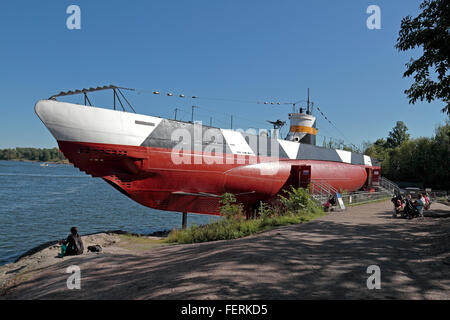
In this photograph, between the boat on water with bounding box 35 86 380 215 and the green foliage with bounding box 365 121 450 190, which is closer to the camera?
the boat on water with bounding box 35 86 380 215

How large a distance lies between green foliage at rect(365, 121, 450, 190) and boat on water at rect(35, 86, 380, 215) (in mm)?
29213

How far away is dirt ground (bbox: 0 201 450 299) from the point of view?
4.45m

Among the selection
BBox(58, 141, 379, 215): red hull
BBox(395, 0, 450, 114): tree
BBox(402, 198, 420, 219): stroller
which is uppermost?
BBox(395, 0, 450, 114): tree

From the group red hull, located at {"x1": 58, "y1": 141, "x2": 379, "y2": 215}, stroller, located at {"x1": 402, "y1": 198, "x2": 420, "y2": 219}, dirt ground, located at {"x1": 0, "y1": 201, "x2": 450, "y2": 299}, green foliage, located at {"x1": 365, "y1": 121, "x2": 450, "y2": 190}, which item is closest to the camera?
dirt ground, located at {"x1": 0, "y1": 201, "x2": 450, "y2": 299}

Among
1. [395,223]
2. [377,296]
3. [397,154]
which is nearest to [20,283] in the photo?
[377,296]

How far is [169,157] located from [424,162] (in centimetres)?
4575

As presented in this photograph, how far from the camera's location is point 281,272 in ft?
17.0

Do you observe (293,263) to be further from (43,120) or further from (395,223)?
(43,120)

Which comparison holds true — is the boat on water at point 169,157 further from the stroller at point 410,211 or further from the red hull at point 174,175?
the stroller at point 410,211

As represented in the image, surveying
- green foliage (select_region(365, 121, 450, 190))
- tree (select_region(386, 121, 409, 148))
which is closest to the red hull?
green foliage (select_region(365, 121, 450, 190))

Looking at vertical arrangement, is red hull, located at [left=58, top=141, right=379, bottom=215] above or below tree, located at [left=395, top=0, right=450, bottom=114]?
below

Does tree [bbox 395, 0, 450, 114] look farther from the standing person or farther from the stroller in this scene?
the standing person

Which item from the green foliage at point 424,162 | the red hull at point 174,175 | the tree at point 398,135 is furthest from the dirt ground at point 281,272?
the tree at point 398,135

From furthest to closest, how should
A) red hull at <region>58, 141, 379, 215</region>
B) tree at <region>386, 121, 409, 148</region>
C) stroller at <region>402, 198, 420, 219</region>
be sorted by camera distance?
1. tree at <region>386, 121, 409, 148</region>
2. red hull at <region>58, 141, 379, 215</region>
3. stroller at <region>402, 198, 420, 219</region>
